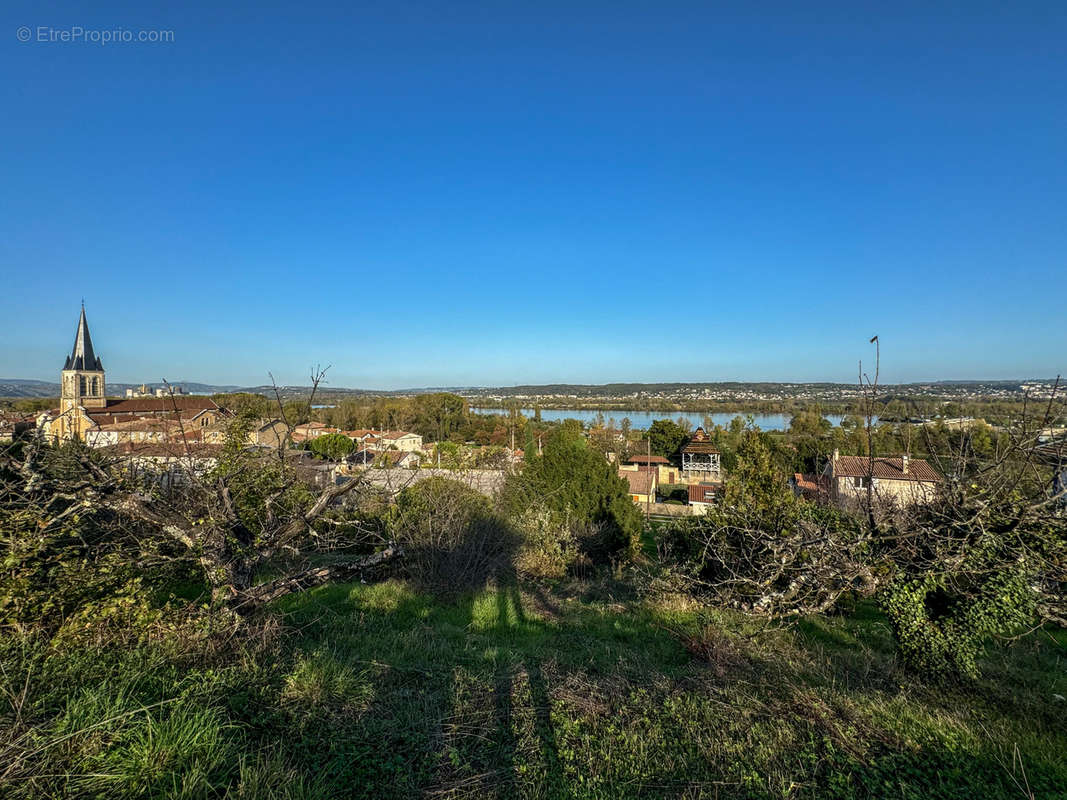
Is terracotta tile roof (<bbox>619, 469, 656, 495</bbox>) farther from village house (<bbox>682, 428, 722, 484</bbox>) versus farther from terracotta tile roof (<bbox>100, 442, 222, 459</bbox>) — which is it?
terracotta tile roof (<bbox>100, 442, 222, 459</bbox>)

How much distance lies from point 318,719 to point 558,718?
1587 millimetres

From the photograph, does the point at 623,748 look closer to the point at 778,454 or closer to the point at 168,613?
the point at 168,613

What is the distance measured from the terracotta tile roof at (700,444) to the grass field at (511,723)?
42.5m

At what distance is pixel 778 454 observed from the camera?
35.3 meters

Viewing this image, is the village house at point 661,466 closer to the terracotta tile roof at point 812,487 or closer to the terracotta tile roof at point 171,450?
the terracotta tile roof at point 812,487

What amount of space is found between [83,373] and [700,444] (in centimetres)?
4955

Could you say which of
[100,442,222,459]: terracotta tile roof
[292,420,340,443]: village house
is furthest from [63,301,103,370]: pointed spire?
[100,442,222,459]: terracotta tile roof

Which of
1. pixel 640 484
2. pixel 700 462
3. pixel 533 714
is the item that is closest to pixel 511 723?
pixel 533 714

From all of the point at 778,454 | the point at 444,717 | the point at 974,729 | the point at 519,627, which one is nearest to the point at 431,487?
the point at 519,627

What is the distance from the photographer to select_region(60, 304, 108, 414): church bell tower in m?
33.6

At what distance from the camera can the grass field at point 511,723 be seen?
2.51m

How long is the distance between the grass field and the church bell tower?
131 feet

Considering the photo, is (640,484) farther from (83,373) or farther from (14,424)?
(83,373)

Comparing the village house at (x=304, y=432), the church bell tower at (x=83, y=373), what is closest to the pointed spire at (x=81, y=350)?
the church bell tower at (x=83, y=373)
